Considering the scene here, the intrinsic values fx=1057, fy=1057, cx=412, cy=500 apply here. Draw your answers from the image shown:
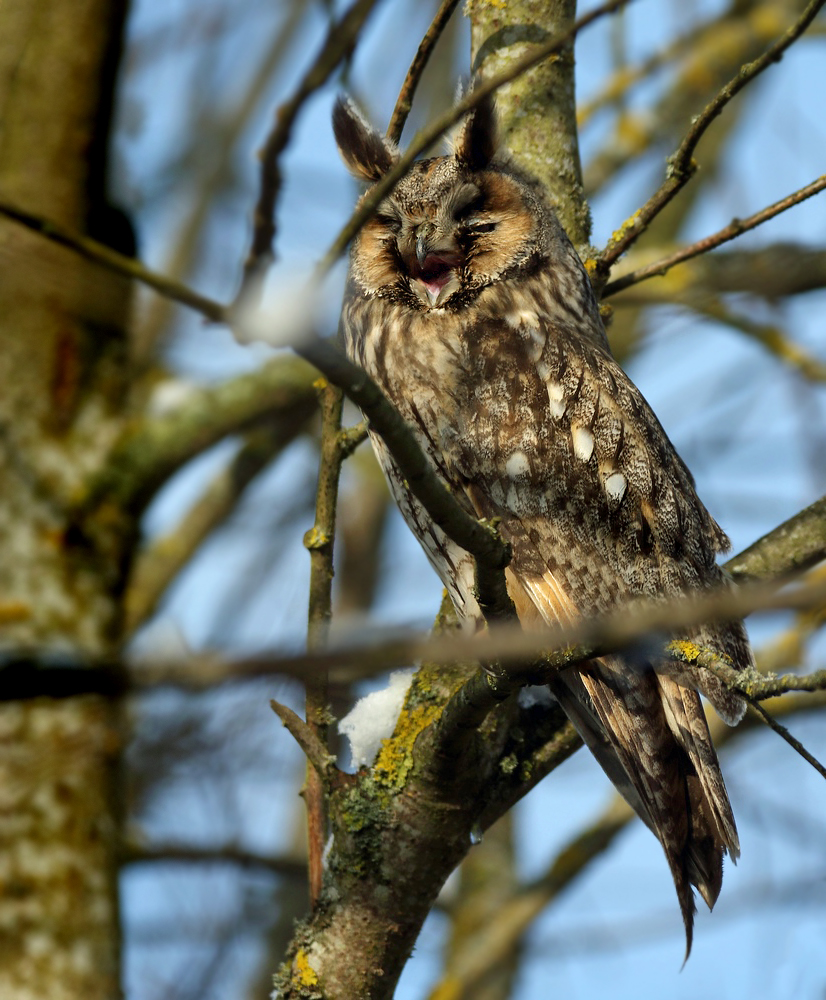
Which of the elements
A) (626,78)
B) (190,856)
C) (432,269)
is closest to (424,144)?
(432,269)

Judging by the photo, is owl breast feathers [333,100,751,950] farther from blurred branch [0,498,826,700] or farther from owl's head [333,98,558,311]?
blurred branch [0,498,826,700]

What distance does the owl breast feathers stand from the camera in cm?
261

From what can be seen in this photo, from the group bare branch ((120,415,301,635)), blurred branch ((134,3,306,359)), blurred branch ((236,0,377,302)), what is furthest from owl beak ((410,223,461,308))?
bare branch ((120,415,301,635))

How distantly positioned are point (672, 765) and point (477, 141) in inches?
72.5

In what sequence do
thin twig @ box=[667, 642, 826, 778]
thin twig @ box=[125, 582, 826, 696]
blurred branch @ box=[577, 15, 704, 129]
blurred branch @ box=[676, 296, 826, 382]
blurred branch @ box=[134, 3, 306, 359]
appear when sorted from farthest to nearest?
blurred branch @ box=[577, 15, 704, 129], blurred branch @ box=[676, 296, 826, 382], blurred branch @ box=[134, 3, 306, 359], thin twig @ box=[667, 642, 826, 778], thin twig @ box=[125, 582, 826, 696]

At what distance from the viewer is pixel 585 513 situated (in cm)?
264

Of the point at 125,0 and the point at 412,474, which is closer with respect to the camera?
the point at 412,474

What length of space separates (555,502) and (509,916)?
2.91m

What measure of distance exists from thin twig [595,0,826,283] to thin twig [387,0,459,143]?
2.30 ft

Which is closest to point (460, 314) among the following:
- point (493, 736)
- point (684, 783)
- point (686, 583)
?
point (686, 583)

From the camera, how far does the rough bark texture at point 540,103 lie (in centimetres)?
330

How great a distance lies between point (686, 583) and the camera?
265cm

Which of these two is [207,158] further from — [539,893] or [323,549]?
[539,893]

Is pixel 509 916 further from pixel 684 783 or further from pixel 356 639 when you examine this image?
pixel 356 639
